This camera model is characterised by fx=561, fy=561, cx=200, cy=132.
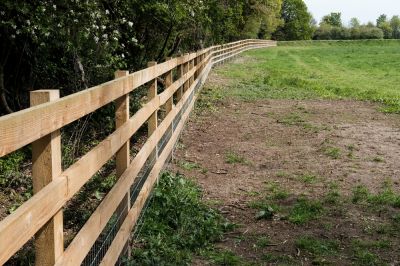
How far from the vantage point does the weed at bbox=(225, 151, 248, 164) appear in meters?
7.99

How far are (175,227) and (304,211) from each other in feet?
4.84

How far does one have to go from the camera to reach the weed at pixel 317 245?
15.9ft

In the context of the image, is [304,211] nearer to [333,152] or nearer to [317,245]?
[317,245]

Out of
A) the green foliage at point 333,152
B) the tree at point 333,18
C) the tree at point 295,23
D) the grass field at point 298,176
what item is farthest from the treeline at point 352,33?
the green foliage at point 333,152

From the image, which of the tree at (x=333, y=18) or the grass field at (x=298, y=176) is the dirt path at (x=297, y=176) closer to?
the grass field at (x=298, y=176)

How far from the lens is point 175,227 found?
17.0ft

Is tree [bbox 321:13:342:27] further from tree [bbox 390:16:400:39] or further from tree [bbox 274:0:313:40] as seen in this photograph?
tree [bbox 274:0:313:40]

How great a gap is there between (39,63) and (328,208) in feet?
21.6

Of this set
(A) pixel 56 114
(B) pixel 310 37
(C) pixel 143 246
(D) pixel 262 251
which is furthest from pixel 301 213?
(B) pixel 310 37

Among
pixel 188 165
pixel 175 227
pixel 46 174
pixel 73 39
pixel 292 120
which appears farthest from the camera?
pixel 292 120

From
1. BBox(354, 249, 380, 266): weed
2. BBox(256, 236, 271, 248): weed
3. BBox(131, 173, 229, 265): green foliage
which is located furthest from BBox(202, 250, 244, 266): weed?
BBox(354, 249, 380, 266): weed

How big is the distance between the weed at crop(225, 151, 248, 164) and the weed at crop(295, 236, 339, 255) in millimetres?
2922

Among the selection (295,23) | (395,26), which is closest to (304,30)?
(295,23)

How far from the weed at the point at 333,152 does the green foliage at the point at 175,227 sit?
289 cm
